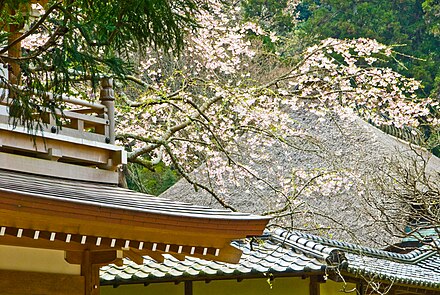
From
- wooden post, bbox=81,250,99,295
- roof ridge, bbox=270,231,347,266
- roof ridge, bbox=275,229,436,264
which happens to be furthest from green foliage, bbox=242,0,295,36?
wooden post, bbox=81,250,99,295

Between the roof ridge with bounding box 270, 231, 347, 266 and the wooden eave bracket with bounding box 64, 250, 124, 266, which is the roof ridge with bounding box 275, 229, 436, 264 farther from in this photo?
the wooden eave bracket with bounding box 64, 250, 124, 266

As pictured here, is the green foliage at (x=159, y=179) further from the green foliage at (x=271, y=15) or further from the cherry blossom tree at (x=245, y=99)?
the green foliage at (x=271, y=15)

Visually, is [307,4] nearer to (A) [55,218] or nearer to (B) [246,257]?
(B) [246,257]

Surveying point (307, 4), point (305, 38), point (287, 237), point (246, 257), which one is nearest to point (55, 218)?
point (246, 257)

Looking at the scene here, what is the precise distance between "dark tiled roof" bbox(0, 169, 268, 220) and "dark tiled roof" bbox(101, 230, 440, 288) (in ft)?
7.47

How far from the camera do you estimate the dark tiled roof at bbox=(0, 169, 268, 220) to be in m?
5.24

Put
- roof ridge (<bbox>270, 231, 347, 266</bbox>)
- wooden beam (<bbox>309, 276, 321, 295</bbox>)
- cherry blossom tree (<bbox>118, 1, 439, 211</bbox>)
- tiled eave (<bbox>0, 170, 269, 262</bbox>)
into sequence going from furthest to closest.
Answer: cherry blossom tree (<bbox>118, 1, 439, 211</bbox>), wooden beam (<bbox>309, 276, 321, 295</bbox>), roof ridge (<bbox>270, 231, 347, 266</bbox>), tiled eave (<bbox>0, 170, 269, 262</bbox>)

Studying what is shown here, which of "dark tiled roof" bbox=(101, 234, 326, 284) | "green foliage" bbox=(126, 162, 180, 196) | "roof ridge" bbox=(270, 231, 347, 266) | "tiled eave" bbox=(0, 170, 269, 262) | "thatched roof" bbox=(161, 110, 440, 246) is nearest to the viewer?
"tiled eave" bbox=(0, 170, 269, 262)

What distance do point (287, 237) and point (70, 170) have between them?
14.0 feet

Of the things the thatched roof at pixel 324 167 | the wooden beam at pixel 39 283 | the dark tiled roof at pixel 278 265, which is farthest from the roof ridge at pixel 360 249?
the wooden beam at pixel 39 283

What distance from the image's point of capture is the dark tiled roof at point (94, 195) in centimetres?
524

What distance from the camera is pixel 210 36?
40.7 ft

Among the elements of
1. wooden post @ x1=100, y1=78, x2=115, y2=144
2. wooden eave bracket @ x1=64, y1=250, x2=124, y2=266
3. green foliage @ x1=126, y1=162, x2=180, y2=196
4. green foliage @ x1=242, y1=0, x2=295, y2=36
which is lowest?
green foliage @ x1=126, y1=162, x2=180, y2=196

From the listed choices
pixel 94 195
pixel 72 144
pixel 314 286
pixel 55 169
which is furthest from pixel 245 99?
pixel 94 195
